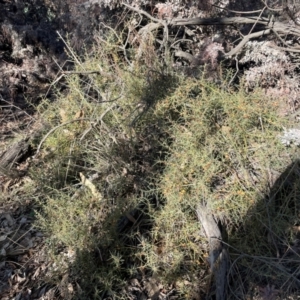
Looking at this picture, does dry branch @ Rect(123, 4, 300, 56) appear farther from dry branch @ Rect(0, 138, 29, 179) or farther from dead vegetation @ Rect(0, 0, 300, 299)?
dry branch @ Rect(0, 138, 29, 179)

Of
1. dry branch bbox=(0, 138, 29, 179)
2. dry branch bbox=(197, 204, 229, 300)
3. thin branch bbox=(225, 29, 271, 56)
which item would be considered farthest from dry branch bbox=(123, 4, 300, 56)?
dry branch bbox=(197, 204, 229, 300)

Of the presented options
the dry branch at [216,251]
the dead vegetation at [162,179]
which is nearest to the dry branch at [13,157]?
the dead vegetation at [162,179]

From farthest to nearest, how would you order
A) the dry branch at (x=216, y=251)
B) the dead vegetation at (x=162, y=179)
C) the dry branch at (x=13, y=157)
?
the dry branch at (x=13, y=157) < the dead vegetation at (x=162, y=179) < the dry branch at (x=216, y=251)

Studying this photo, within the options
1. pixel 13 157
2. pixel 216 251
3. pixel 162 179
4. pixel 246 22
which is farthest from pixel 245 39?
pixel 13 157

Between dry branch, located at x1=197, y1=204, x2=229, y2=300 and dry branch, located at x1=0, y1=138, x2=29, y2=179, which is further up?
dry branch, located at x1=0, y1=138, x2=29, y2=179

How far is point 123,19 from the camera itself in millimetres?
3953

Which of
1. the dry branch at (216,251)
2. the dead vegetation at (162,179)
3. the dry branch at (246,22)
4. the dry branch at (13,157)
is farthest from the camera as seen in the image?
the dry branch at (246,22)

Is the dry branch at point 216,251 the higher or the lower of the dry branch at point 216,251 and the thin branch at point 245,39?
the lower

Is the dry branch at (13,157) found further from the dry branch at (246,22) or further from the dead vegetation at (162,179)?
the dry branch at (246,22)

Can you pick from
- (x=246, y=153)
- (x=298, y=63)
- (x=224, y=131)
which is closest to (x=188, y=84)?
(x=224, y=131)

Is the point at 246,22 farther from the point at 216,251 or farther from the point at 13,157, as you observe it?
the point at 13,157

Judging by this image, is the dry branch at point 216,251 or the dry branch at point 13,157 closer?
the dry branch at point 216,251

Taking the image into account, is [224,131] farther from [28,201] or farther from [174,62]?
[28,201]

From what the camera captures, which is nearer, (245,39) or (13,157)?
(13,157)
